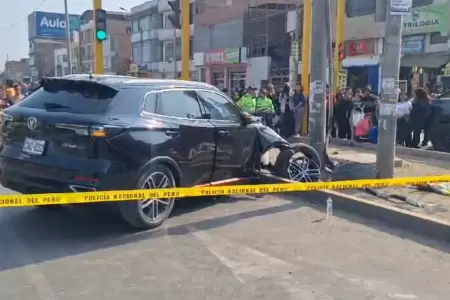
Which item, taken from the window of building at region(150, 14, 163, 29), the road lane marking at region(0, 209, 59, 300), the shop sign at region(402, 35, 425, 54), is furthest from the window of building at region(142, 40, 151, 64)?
the road lane marking at region(0, 209, 59, 300)

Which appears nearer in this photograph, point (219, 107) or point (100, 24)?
point (219, 107)

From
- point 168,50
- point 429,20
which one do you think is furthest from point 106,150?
point 168,50

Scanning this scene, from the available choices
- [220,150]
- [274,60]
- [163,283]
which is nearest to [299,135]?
[220,150]

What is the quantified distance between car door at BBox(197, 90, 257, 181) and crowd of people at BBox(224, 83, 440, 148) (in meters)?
5.80

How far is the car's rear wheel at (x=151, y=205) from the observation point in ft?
18.5

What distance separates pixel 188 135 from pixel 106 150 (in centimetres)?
123

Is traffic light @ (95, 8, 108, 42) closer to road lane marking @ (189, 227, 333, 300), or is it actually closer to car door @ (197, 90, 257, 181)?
car door @ (197, 90, 257, 181)

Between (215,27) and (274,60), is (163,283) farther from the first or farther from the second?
(215,27)

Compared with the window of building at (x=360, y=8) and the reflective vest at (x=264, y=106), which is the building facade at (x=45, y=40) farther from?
the reflective vest at (x=264, y=106)

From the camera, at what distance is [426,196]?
302 inches

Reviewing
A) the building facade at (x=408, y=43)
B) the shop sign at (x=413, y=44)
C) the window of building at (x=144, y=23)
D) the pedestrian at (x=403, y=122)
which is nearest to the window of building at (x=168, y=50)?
the window of building at (x=144, y=23)

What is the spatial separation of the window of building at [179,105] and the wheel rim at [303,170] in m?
2.21

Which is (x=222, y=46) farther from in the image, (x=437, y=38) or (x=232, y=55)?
(x=437, y=38)

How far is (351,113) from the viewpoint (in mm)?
14992
